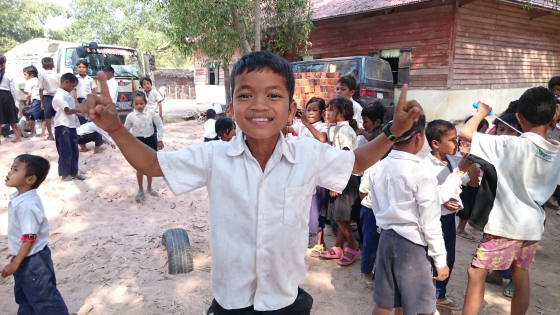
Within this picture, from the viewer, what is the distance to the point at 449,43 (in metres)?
11.0

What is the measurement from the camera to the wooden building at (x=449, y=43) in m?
11.2

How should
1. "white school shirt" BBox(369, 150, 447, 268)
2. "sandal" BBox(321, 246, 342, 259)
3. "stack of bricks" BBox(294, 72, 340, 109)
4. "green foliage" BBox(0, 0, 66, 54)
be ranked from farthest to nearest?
"green foliage" BBox(0, 0, 66, 54), "stack of bricks" BBox(294, 72, 340, 109), "sandal" BBox(321, 246, 342, 259), "white school shirt" BBox(369, 150, 447, 268)

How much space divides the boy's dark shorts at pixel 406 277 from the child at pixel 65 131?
507 centimetres

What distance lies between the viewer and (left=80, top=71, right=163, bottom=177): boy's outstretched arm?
124cm

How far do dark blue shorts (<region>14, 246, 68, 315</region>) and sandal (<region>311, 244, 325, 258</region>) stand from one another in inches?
87.0

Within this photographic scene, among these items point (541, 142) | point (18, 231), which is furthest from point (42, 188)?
point (541, 142)

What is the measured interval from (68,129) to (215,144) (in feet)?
16.6

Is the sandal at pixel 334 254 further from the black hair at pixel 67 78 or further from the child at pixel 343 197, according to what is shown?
the black hair at pixel 67 78

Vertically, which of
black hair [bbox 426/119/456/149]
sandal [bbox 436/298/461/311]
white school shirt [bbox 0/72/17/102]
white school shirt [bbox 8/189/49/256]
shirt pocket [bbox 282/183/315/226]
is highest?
A: white school shirt [bbox 0/72/17/102]

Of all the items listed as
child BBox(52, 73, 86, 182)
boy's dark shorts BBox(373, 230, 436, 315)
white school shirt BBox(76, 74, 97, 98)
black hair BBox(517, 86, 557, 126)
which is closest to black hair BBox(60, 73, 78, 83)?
child BBox(52, 73, 86, 182)

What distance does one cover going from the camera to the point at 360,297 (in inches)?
119

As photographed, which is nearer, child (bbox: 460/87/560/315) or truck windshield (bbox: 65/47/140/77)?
child (bbox: 460/87/560/315)

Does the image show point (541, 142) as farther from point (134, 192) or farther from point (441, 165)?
point (134, 192)

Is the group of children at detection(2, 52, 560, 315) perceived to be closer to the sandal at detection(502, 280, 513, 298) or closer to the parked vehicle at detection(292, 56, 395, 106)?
the sandal at detection(502, 280, 513, 298)
